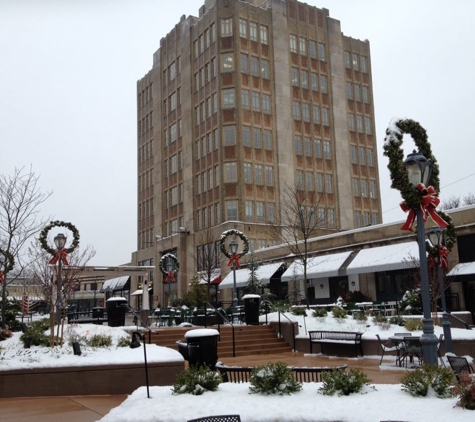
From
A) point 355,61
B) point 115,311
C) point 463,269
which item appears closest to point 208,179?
point 355,61

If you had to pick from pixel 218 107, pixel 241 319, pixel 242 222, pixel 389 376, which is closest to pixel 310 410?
pixel 389 376

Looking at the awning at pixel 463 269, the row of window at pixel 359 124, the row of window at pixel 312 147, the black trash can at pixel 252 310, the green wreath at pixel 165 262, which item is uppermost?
the row of window at pixel 359 124

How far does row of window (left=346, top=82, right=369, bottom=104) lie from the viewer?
6216 cm

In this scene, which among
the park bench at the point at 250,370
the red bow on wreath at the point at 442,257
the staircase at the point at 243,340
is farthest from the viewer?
the staircase at the point at 243,340

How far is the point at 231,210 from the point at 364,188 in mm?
17573

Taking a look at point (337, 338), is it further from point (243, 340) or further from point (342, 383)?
point (342, 383)

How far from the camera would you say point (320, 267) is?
121 ft

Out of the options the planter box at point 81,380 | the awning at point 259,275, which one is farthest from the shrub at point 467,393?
the awning at point 259,275

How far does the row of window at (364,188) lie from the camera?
198 feet

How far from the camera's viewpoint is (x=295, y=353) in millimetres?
19766

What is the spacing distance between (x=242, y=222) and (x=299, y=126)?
42.2 ft

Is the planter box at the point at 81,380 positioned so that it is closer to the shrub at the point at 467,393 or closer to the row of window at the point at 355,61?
the shrub at the point at 467,393

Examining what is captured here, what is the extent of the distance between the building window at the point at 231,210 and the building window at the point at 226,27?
1712 cm

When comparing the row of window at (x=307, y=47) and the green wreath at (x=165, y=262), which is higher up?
the row of window at (x=307, y=47)
